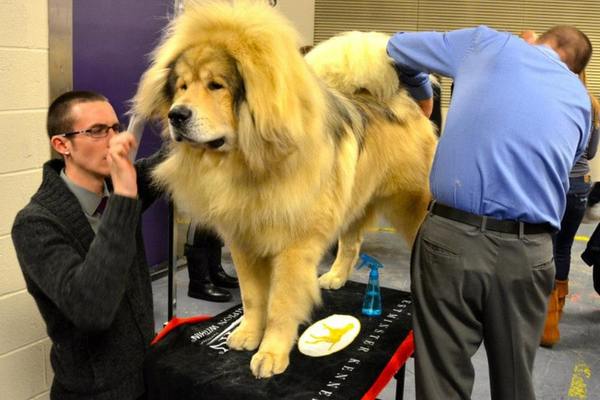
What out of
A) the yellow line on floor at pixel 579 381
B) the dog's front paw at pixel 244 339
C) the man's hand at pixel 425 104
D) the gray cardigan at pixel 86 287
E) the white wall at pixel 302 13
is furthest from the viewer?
the white wall at pixel 302 13

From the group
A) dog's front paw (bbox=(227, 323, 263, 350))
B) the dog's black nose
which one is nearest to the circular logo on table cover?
dog's front paw (bbox=(227, 323, 263, 350))

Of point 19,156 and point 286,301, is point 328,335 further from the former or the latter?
point 19,156

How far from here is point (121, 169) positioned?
59.8 inches

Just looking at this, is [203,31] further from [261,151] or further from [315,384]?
[315,384]

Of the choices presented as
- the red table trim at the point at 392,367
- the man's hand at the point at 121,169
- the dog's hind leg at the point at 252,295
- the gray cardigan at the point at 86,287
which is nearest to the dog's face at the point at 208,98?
the man's hand at the point at 121,169

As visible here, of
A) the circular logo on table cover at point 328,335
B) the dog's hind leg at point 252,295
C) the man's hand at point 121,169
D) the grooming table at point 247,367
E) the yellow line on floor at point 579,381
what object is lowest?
the yellow line on floor at point 579,381

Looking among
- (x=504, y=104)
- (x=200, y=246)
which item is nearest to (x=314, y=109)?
(x=504, y=104)

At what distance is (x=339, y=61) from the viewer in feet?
7.26

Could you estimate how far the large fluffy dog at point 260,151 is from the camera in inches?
63.1

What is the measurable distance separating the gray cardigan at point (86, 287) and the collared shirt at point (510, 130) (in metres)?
0.95

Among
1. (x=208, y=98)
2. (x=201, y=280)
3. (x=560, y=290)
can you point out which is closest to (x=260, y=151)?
(x=208, y=98)

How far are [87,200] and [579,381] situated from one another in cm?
268

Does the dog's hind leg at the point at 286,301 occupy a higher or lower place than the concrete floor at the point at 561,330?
higher

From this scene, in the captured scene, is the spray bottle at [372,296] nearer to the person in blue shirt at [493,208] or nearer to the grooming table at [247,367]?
the grooming table at [247,367]
